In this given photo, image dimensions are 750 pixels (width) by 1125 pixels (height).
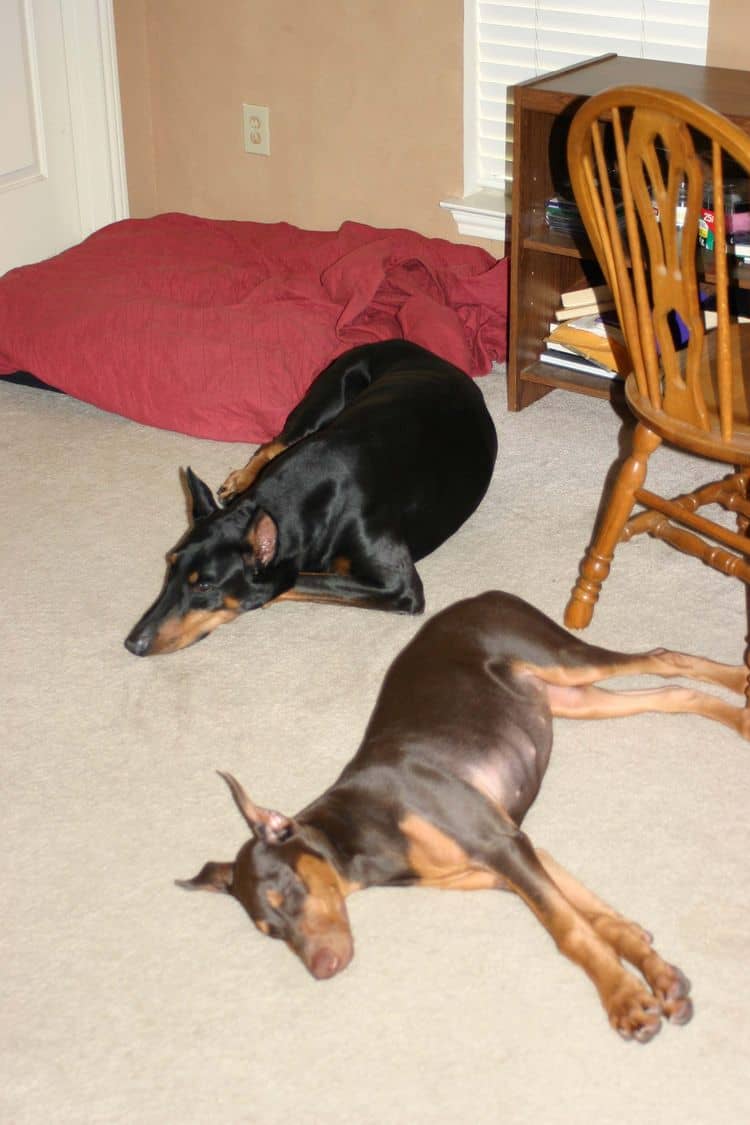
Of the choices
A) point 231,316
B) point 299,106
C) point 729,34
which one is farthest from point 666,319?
point 299,106

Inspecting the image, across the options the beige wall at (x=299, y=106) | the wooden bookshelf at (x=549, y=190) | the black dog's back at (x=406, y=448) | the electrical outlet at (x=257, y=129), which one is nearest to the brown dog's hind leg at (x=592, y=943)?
the black dog's back at (x=406, y=448)

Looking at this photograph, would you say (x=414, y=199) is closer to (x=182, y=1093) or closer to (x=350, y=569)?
A: (x=350, y=569)

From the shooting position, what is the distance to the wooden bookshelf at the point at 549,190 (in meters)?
2.82

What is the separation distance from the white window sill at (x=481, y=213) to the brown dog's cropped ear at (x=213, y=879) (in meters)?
2.37

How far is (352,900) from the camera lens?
75.2 inches

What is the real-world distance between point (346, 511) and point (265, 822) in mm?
936

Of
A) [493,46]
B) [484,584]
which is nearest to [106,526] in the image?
[484,584]

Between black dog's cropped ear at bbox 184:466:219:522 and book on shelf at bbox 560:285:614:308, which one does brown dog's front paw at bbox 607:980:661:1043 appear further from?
book on shelf at bbox 560:285:614:308

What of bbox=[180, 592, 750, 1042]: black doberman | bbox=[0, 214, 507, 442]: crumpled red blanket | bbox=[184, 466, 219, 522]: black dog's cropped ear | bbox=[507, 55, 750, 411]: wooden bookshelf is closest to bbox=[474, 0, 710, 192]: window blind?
bbox=[507, 55, 750, 411]: wooden bookshelf

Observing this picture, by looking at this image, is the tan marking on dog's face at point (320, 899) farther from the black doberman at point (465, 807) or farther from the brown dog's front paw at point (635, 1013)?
the brown dog's front paw at point (635, 1013)

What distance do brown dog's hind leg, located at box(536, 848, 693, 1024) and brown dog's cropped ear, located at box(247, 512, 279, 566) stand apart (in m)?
0.76

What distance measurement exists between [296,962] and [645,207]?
47.5 inches

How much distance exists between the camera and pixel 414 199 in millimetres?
3820

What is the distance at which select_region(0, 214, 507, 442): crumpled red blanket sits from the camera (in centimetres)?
320
